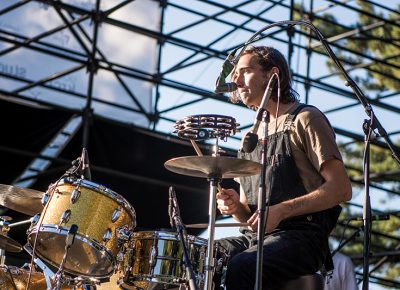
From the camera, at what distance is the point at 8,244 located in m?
6.52

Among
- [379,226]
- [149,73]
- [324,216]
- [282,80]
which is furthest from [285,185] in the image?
[379,226]

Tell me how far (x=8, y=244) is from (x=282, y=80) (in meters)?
2.27

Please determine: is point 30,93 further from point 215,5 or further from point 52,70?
point 215,5

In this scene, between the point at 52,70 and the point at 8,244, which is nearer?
the point at 8,244

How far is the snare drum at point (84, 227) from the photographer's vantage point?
5.76 meters

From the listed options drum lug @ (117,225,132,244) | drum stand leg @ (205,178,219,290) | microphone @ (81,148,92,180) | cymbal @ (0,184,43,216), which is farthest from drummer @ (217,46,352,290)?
cymbal @ (0,184,43,216)

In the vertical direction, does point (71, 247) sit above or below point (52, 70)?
below

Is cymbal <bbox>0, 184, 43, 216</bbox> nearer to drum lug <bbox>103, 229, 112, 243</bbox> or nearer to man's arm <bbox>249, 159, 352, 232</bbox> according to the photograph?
drum lug <bbox>103, 229, 112, 243</bbox>

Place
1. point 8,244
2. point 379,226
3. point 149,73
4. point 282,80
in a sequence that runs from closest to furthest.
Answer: point 282,80, point 8,244, point 149,73, point 379,226

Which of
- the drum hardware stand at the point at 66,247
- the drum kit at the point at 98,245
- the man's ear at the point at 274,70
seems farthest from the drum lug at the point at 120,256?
the man's ear at the point at 274,70

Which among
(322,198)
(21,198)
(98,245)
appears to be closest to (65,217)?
(98,245)

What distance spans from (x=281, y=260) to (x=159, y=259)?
103 centimetres

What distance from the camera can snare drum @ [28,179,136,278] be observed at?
576cm

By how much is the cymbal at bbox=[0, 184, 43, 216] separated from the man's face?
5.23 feet
